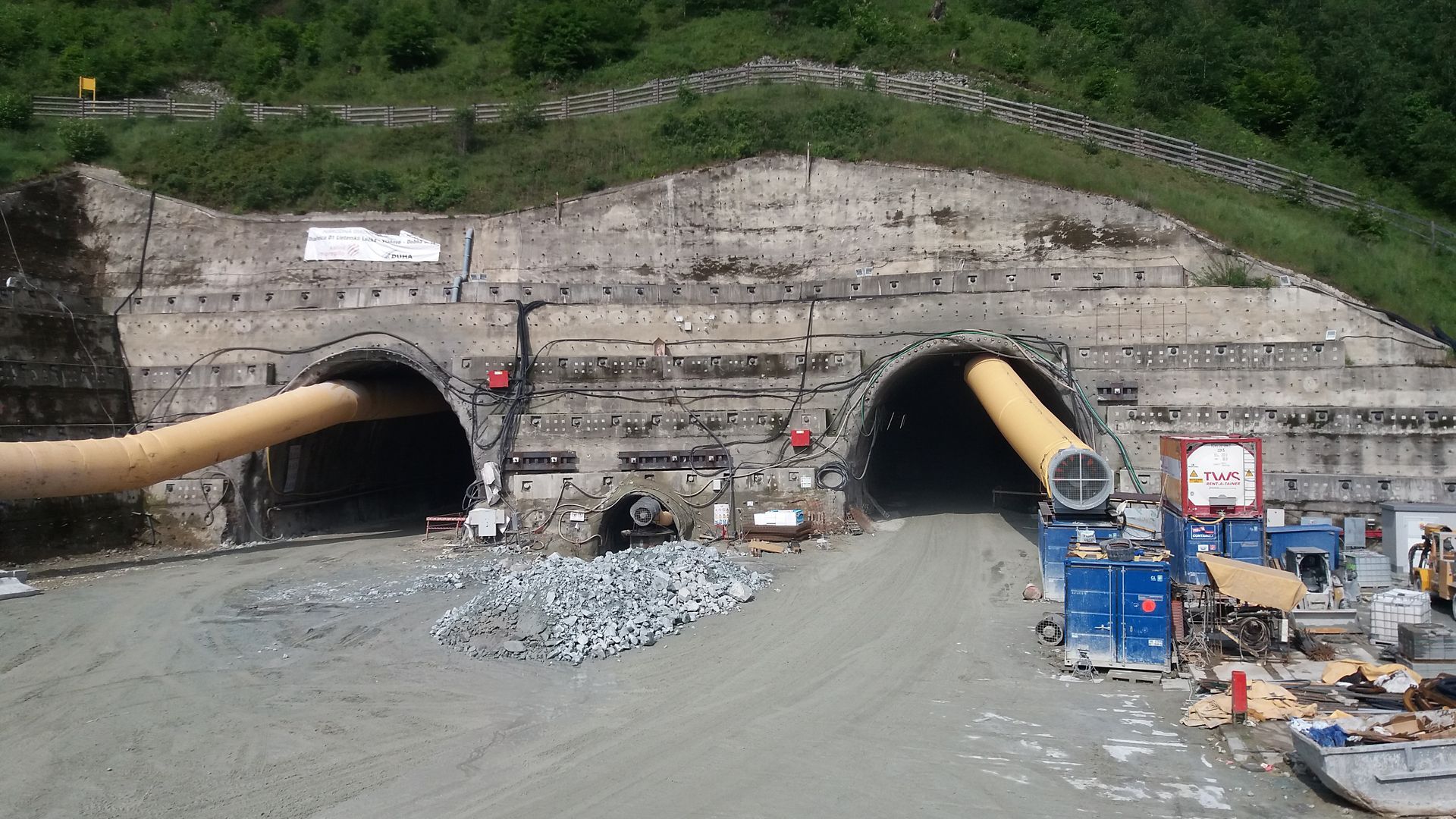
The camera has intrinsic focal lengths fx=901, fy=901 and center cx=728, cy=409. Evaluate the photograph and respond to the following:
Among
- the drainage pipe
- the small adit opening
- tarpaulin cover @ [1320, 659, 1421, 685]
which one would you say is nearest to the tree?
the drainage pipe

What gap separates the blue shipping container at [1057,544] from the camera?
16.8 meters

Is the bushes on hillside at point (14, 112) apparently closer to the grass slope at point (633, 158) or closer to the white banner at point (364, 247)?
the grass slope at point (633, 158)

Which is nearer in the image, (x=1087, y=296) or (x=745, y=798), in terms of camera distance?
(x=745, y=798)

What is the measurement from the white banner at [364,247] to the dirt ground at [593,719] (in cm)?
1559

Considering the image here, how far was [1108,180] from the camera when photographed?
92.9 feet

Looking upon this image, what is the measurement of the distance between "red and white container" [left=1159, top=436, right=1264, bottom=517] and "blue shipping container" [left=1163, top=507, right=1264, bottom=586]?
0.49ft

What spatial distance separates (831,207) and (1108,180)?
8.78 m

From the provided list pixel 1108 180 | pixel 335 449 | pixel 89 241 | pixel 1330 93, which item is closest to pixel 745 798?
pixel 335 449

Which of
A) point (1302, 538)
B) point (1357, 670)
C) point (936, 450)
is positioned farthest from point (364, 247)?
point (1357, 670)

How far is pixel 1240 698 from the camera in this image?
36.8 ft

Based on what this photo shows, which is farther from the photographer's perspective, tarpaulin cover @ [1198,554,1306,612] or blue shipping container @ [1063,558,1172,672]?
tarpaulin cover @ [1198,554,1306,612]

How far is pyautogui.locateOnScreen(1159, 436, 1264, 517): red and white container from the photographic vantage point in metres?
16.4

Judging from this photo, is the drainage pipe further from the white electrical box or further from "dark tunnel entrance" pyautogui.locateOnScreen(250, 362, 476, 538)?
the white electrical box

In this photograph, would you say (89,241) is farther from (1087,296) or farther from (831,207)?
(1087,296)
